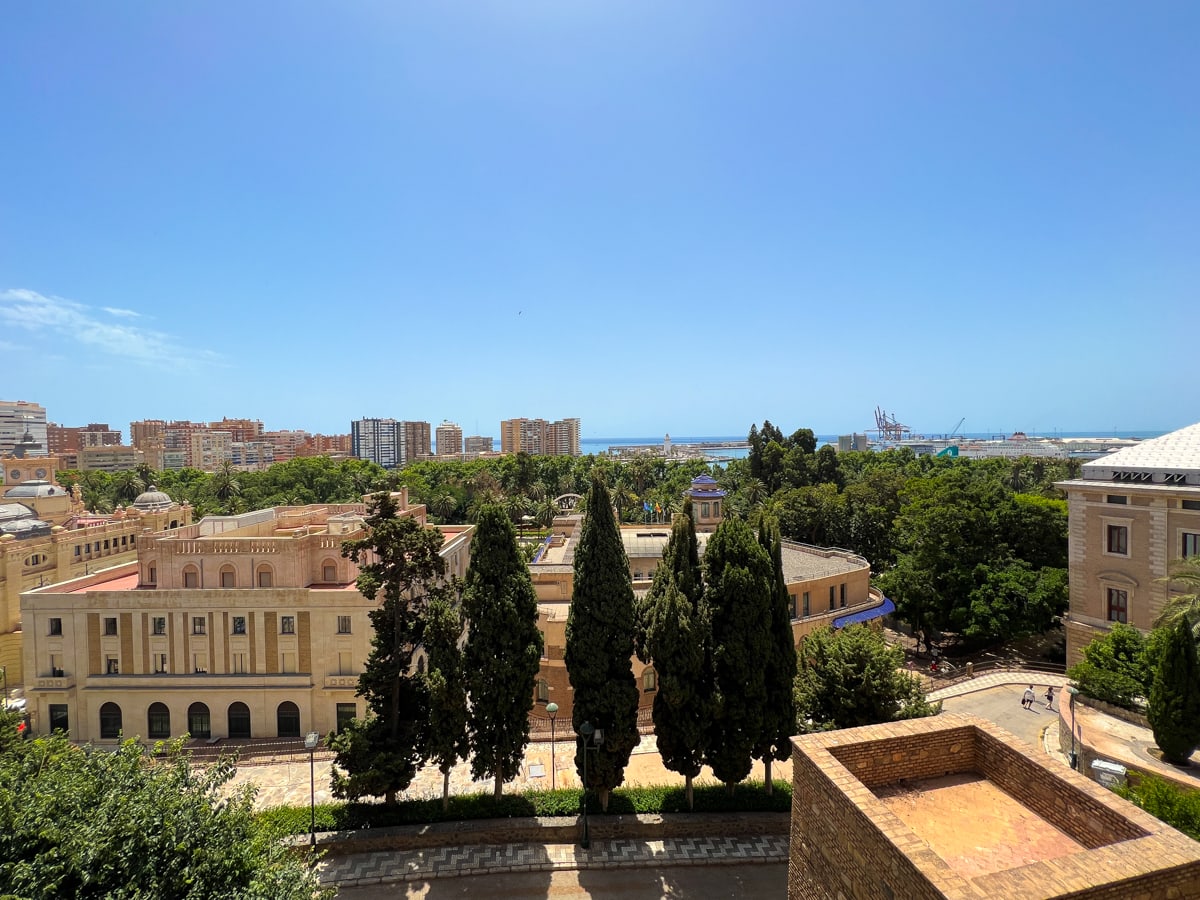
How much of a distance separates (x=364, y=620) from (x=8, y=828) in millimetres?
17095

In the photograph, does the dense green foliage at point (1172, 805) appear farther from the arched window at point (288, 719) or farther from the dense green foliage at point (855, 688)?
the arched window at point (288, 719)

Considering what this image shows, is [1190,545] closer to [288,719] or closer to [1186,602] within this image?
[1186,602]

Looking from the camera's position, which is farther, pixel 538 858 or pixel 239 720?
pixel 239 720

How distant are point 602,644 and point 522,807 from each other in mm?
5516

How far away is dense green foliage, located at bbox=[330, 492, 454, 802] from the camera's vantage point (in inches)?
643

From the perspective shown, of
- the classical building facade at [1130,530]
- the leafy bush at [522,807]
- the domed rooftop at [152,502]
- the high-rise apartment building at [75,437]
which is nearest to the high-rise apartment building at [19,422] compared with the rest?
the high-rise apartment building at [75,437]

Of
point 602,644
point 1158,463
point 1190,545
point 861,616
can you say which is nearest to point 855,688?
point 602,644

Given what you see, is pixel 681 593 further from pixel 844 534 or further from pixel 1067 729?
pixel 844 534

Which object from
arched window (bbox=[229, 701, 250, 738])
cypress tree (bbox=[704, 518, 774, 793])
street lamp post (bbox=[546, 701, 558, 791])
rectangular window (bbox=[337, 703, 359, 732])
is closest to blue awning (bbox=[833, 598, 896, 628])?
cypress tree (bbox=[704, 518, 774, 793])

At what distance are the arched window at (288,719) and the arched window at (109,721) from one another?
6.97 meters

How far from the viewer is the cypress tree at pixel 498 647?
16922 millimetres

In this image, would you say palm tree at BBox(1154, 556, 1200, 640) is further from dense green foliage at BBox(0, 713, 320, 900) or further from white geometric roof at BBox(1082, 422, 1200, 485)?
dense green foliage at BBox(0, 713, 320, 900)

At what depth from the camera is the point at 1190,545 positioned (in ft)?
78.0

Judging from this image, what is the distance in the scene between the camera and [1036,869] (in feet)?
20.8
